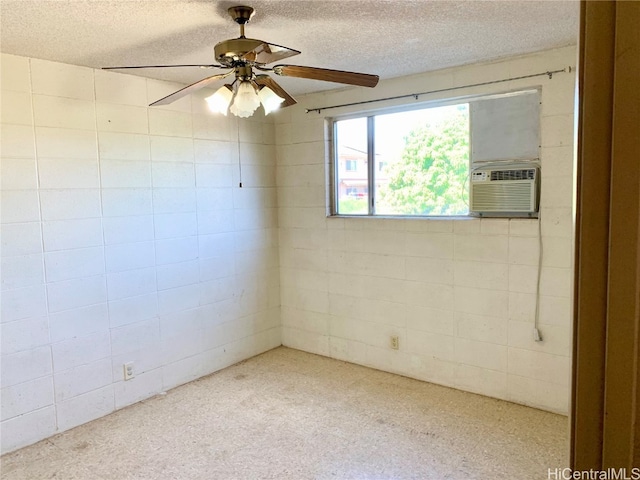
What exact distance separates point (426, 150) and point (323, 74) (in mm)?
1662

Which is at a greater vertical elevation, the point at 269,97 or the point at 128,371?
the point at 269,97

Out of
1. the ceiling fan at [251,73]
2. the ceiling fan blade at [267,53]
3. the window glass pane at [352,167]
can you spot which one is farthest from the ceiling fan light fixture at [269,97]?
the window glass pane at [352,167]

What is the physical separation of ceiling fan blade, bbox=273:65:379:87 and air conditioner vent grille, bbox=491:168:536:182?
1.35 metres

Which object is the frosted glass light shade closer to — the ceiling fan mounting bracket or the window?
the ceiling fan mounting bracket

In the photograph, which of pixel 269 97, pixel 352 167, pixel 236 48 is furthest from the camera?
pixel 352 167

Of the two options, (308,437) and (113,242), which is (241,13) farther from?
(308,437)

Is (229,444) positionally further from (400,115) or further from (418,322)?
(400,115)

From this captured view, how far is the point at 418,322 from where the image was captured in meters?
3.61

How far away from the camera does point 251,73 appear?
6.87 feet

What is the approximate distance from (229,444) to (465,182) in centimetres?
238

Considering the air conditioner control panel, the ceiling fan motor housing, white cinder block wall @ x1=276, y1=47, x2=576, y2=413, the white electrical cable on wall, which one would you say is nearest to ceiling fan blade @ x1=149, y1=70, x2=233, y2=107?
the ceiling fan motor housing

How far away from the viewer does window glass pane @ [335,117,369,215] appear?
12.8 feet

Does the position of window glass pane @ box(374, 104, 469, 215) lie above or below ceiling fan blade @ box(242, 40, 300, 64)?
below

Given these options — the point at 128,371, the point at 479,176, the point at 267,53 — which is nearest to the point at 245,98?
the point at 267,53
